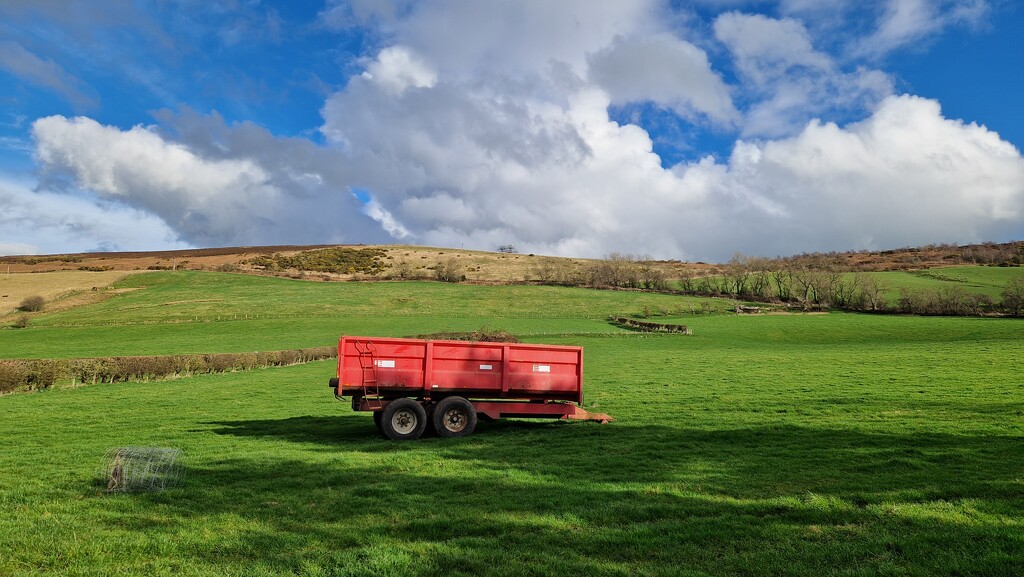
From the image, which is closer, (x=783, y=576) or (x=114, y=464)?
(x=783, y=576)

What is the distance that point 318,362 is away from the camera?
4197cm

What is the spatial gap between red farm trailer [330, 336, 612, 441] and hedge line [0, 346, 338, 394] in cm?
2450

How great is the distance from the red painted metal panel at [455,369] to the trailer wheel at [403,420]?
421 mm

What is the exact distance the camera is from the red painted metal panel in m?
15.2

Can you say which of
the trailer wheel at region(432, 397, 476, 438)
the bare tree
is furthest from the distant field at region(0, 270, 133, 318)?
the bare tree

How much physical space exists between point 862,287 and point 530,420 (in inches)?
3191

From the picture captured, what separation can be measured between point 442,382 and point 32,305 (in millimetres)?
82147

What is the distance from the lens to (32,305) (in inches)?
2852

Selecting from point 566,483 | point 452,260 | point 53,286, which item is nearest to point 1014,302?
point 566,483

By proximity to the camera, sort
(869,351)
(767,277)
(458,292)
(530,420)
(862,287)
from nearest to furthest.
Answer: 1. (530,420)
2. (869,351)
3. (862,287)
4. (458,292)
5. (767,277)

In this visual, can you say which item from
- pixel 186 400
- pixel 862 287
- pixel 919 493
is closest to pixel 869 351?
pixel 919 493

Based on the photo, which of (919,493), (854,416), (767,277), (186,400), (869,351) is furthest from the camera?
(767,277)

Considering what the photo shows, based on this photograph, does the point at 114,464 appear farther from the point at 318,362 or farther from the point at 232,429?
the point at 318,362

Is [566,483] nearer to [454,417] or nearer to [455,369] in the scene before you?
[454,417]
